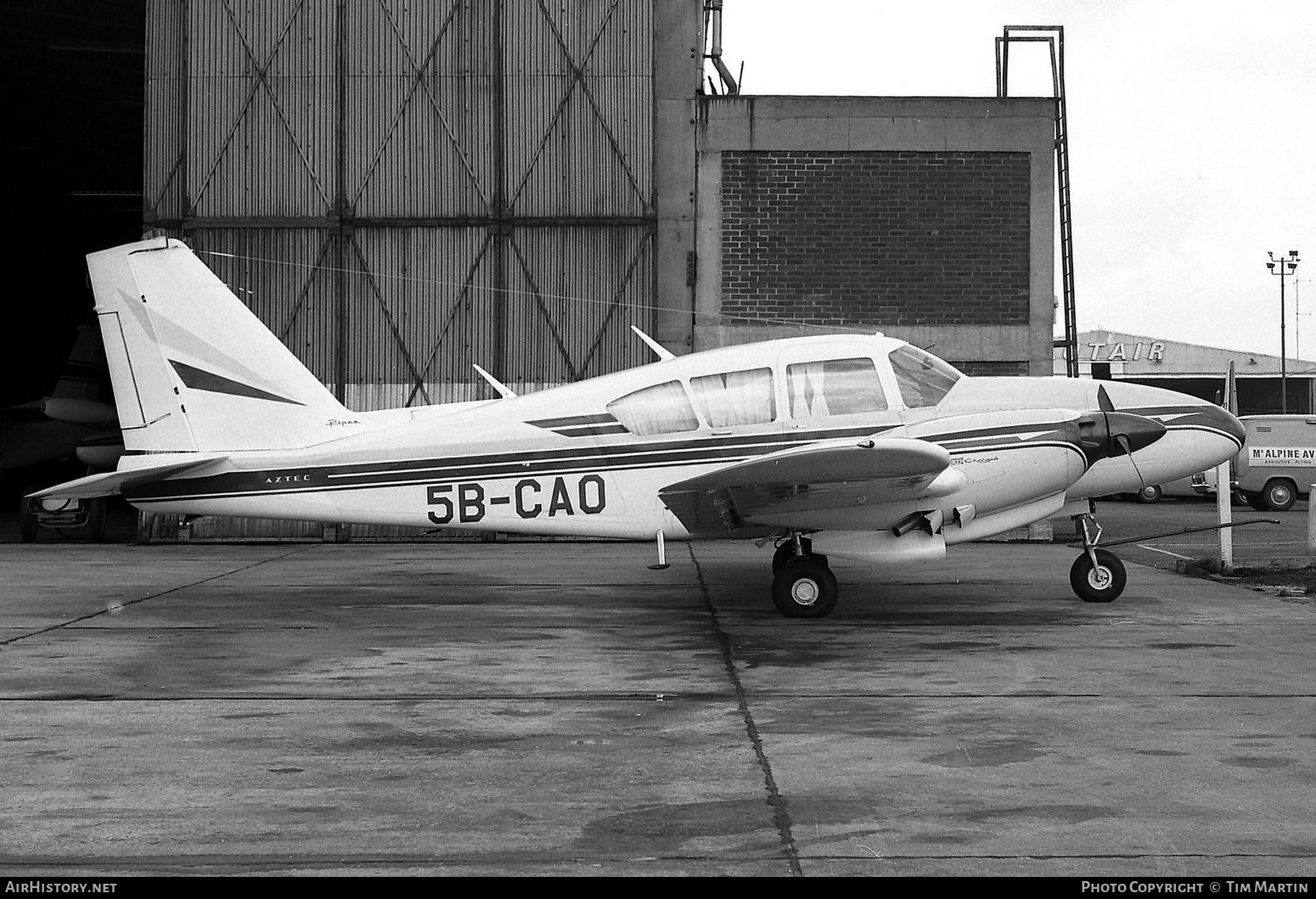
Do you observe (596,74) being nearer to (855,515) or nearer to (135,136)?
(855,515)

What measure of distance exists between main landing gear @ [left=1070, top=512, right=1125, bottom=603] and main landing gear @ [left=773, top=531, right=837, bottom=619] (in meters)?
2.41

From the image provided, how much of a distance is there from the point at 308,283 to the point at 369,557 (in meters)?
5.07

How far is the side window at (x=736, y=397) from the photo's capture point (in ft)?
34.8

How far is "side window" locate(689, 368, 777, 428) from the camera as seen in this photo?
1061 centimetres

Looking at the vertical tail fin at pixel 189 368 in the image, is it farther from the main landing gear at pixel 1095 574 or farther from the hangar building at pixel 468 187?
the hangar building at pixel 468 187

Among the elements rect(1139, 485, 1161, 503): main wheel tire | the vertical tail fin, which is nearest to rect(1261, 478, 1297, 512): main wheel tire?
rect(1139, 485, 1161, 503): main wheel tire

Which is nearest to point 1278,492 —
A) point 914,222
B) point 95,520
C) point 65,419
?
point 914,222

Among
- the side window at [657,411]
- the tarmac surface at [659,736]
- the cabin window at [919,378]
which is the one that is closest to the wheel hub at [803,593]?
the tarmac surface at [659,736]

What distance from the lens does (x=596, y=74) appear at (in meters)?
19.3

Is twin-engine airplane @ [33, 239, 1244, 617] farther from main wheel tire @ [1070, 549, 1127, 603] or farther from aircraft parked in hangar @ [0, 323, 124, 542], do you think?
aircraft parked in hangar @ [0, 323, 124, 542]

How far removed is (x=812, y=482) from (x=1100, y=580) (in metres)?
3.11
